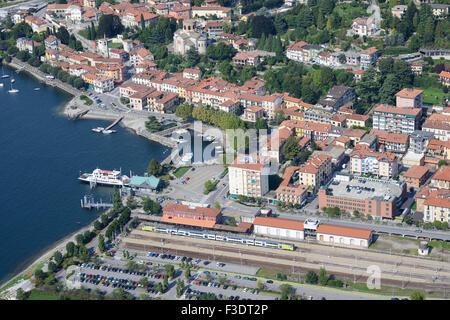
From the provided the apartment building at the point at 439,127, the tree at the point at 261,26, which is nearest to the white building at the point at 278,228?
the apartment building at the point at 439,127

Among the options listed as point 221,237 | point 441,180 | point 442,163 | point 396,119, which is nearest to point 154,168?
point 221,237

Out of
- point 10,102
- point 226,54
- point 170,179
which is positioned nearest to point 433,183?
point 170,179

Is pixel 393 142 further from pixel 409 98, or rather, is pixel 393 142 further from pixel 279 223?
pixel 279 223

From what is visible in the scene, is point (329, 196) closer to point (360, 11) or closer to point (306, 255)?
point (306, 255)

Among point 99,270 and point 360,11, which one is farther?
point 360,11

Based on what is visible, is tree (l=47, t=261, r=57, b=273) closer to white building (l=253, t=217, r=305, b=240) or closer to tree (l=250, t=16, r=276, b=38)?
white building (l=253, t=217, r=305, b=240)

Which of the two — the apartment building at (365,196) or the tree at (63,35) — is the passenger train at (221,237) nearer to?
the apartment building at (365,196)

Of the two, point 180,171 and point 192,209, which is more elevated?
point 192,209
